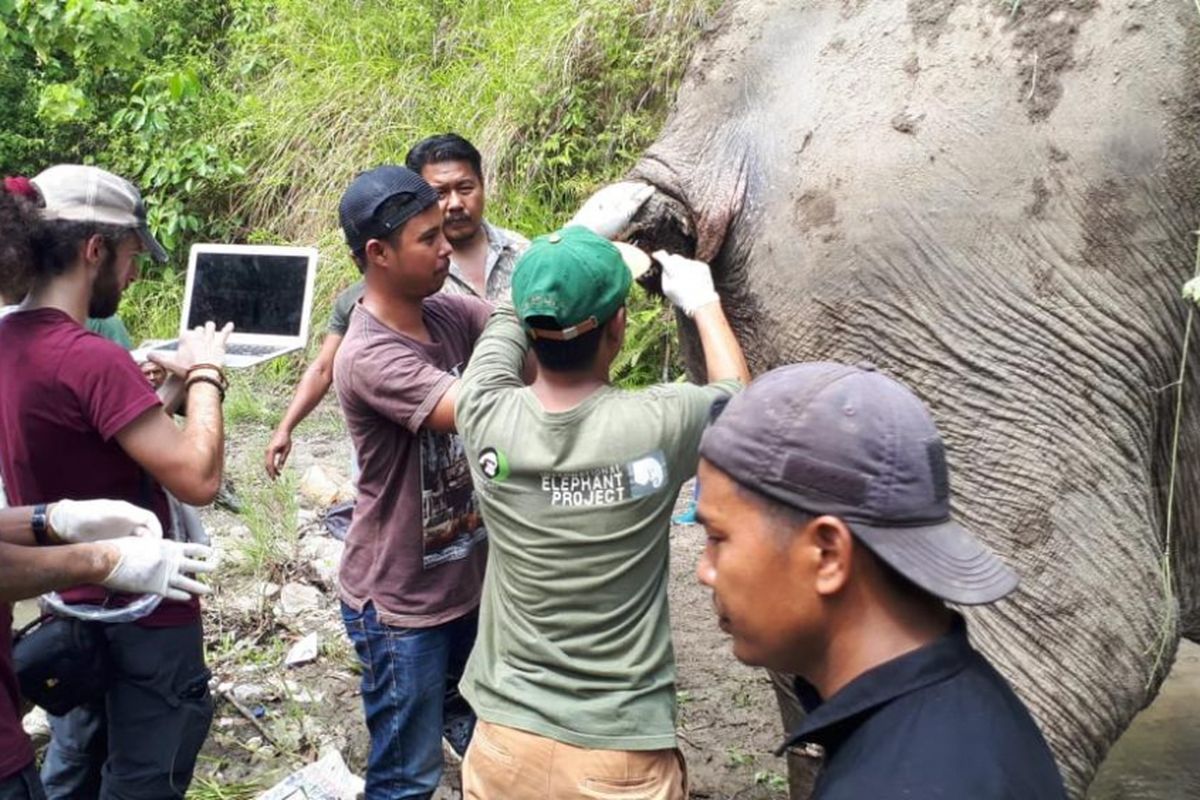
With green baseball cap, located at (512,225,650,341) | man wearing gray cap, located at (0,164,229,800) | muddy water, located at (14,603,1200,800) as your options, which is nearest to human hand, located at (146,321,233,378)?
man wearing gray cap, located at (0,164,229,800)

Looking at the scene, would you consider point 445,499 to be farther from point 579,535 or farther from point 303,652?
point 303,652

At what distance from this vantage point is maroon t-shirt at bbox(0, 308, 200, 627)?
114 inches

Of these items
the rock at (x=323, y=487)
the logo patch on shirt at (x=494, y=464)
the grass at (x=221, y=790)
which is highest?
the logo patch on shirt at (x=494, y=464)

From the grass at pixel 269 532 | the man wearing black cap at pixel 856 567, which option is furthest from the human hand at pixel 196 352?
the grass at pixel 269 532

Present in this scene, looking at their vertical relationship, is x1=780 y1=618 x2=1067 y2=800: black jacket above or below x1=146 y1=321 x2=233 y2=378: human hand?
above

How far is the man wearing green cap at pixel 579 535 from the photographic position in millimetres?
2543

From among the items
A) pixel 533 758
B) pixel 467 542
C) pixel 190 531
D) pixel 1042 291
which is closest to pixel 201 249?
pixel 190 531

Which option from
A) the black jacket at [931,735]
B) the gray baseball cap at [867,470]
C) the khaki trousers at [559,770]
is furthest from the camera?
the khaki trousers at [559,770]

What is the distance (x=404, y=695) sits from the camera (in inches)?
132

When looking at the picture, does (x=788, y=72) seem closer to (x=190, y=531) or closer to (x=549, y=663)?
(x=549, y=663)

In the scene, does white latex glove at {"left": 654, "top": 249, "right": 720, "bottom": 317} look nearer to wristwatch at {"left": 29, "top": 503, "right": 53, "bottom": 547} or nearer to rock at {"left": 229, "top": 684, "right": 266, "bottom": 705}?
wristwatch at {"left": 29, "top": 503, "right": 53, "bottom": 547}

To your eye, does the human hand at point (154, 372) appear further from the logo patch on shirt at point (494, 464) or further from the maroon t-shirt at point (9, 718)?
the logo patch on shirt at point (494, 464)

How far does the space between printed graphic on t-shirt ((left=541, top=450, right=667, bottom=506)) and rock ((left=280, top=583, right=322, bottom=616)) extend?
10.9 feet

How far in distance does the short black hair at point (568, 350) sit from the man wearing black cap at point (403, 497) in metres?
0.57
